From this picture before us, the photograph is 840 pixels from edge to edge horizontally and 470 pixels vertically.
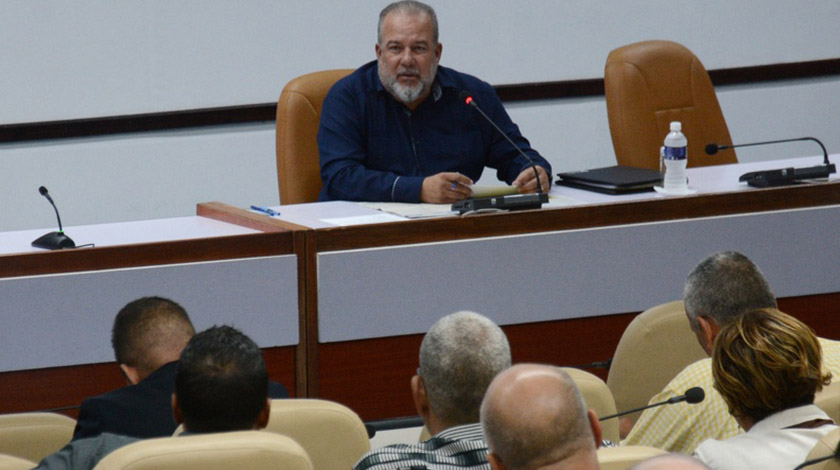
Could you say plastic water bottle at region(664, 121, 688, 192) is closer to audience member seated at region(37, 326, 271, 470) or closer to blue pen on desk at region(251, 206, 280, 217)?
blue pen on desk at region(251, 206, 280, 217)

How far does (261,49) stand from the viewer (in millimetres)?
5430

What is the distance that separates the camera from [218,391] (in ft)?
6.10

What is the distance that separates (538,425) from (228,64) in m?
4.13

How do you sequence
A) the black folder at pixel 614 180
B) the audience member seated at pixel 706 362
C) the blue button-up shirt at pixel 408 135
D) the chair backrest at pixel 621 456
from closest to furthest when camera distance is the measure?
the chair backrest at pixel 621 456
the audience member seated at pixel 706 362
the black folder at pixel 614 180
the blue button-up shirt at pixel 408 135

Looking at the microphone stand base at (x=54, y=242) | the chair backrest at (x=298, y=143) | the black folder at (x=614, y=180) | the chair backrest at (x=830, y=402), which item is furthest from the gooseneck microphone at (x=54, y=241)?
the chair backrest at (x=830, y=402)

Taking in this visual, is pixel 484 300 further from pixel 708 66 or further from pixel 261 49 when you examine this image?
pixel 708 66

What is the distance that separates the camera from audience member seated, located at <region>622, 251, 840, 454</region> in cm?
229

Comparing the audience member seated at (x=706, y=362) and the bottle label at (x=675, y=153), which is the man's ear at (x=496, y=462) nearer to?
the audience member seated at (x=706, y=362)

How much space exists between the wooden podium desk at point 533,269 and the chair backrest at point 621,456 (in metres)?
1.49

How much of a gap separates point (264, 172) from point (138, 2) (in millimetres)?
955

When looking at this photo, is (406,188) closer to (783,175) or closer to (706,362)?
(783,175)

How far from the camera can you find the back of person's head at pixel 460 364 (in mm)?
1913

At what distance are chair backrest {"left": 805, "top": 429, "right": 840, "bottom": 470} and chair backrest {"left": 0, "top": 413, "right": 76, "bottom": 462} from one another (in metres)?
1.31

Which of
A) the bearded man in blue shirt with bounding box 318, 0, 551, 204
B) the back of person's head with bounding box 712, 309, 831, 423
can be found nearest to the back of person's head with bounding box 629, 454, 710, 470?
the back of person's head with bounding box 712, 309, 831, 423
